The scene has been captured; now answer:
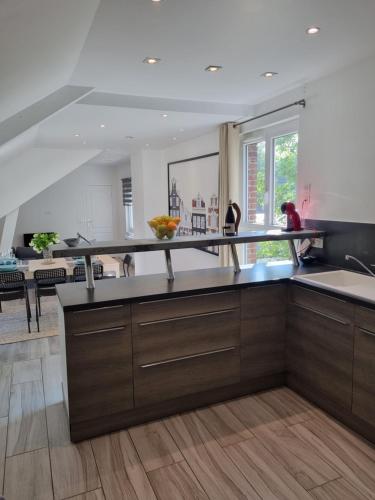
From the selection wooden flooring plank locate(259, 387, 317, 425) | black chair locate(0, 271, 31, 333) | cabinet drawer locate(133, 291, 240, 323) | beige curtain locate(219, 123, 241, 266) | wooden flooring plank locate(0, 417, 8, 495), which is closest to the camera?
wooden flooring plank locate(0, 417, 8, 495)

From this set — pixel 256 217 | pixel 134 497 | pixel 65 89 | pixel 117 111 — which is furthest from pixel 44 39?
pixel 256 217

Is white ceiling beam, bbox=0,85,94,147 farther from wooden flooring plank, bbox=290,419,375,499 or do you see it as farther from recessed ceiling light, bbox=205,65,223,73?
wooden flooring plank, bbox=290,419,375,499

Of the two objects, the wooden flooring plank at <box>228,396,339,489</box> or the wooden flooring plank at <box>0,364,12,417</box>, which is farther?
the wooden flooring plank at <box>0,364,12,417</box>

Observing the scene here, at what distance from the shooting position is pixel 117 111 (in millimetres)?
3824

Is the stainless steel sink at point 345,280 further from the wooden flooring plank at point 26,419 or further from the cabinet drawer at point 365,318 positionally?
the wooden flooring plank at point 26,419

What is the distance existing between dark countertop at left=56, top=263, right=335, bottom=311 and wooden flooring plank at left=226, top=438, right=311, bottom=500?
99 centimetres

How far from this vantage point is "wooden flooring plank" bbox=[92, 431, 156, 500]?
1937 mm

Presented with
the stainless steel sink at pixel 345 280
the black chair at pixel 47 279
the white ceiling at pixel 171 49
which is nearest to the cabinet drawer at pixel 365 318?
the stainless steel sink at pixel 345 280

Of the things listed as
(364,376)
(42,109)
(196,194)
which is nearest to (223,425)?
(364,376)

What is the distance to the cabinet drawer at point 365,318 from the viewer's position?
7.11ft

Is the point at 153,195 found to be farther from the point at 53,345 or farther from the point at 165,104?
the point at 53,345

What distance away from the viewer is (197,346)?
258 cm

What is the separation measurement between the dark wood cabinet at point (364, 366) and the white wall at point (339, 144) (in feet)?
3.27

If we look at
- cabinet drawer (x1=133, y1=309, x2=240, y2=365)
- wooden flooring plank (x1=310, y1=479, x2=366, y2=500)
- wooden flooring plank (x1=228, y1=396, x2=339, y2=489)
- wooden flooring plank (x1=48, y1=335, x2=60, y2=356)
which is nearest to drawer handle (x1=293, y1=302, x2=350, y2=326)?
cabinet drawer (x1=133, y1=309, x2=240, y2=365)
